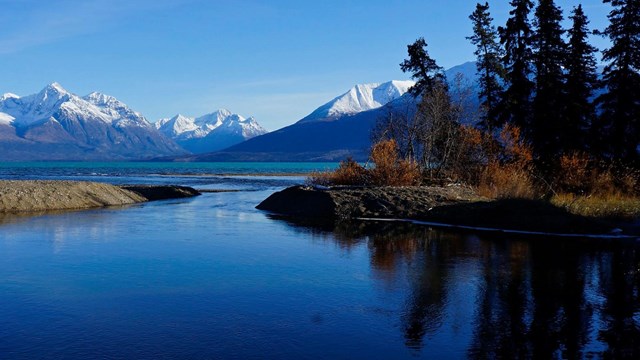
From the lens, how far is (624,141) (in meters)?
35.4

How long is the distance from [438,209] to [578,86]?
1848cm

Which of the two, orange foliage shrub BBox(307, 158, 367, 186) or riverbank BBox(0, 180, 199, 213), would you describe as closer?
riverbank BBox(0, 180, 199, 213)

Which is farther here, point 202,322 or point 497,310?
point 497,310

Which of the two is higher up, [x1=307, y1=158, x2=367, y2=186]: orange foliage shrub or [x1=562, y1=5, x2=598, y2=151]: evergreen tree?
[x1=562, y1=5, x2=598, y2=151]: evergreen tree

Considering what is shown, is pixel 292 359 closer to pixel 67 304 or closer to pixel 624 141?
pixel 67 304

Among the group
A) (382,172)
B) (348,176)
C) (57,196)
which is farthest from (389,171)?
(57,196)

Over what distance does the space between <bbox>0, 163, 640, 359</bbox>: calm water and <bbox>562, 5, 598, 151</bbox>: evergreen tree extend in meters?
19.8

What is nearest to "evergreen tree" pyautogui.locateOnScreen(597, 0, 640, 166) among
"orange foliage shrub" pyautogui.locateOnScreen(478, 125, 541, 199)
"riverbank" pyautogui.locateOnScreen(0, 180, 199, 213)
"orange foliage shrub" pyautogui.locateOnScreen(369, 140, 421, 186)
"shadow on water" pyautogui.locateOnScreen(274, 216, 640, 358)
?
"orange foliage shrub" pyautogui.locateOnScreen(478, 125, 541, 199)

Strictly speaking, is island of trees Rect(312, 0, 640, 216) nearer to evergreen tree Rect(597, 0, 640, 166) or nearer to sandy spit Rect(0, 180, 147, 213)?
evergreen tree Rect(597, 0, 640, 166)

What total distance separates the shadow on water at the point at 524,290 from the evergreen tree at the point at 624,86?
20.1 metres

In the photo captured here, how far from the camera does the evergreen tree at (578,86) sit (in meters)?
35.7

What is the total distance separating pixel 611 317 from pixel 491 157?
2460 cm

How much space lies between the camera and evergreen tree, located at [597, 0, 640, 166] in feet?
115

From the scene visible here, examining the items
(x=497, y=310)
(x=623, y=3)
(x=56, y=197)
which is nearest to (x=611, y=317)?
(x=497, y=310)
